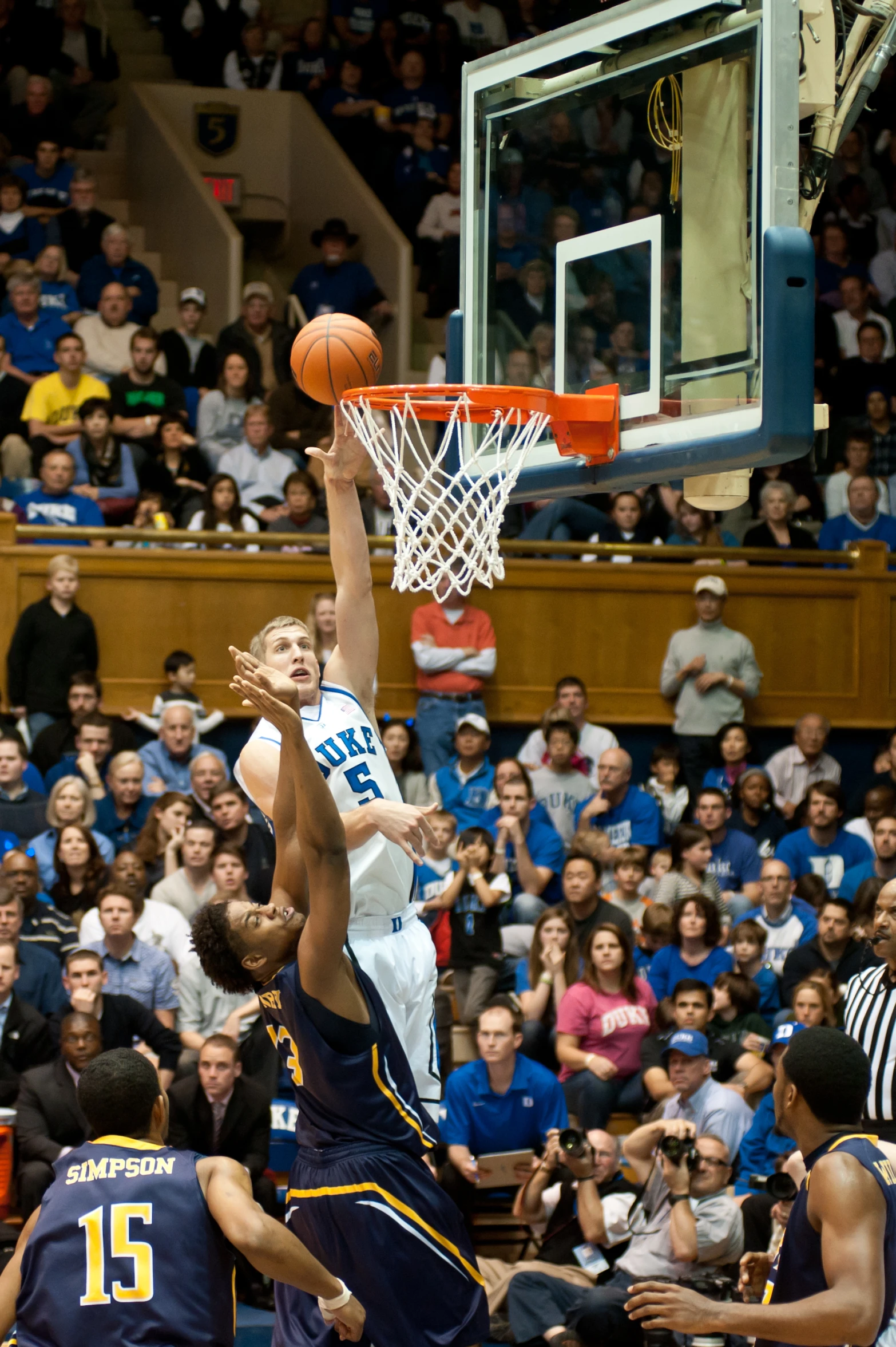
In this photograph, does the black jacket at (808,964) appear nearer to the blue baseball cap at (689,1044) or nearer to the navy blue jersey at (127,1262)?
the blue baseball cap at (689,1044)

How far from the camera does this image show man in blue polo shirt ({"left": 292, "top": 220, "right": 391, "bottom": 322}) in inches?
538

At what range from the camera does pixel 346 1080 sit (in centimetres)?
444

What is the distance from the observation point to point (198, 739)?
431 inches

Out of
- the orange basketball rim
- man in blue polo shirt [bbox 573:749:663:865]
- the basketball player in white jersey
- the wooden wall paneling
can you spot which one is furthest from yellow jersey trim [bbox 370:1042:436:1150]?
the wooden wall paneling

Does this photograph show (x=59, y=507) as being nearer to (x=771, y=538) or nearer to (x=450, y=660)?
(x=450, y=660)

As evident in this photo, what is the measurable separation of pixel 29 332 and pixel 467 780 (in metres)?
4.66

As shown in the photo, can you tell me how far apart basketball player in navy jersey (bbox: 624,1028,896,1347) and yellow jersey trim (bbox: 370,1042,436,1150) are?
0.96m

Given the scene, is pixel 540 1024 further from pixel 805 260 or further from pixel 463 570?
pixel 805 260

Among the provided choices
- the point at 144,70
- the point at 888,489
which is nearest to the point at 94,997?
the point at 888,489

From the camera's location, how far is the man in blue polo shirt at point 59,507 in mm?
11047

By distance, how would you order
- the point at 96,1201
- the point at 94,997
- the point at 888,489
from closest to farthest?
1. the point at 96,1201
2. the point at 94,997
3. the point at 888,489

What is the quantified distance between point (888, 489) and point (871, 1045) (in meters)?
7.88

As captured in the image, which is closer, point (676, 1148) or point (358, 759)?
point (358, 759)

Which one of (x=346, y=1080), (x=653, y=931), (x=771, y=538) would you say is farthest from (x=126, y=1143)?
(x=771, y=538)
